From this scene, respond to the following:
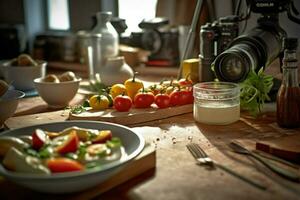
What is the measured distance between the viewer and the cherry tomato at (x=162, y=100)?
1225mm

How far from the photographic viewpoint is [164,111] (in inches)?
47.6

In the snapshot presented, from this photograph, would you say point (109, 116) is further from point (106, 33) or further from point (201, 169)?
point (106, 33)

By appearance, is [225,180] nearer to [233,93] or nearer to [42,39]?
[233,93]

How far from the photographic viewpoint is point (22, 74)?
1549 mm

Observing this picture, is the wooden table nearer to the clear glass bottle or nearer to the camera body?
the camera body

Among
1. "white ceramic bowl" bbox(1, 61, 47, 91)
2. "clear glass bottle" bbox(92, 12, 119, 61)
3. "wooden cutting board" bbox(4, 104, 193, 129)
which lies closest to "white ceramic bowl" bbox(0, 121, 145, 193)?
"wooden cutting board" bbox(4, 104, 193, 129)

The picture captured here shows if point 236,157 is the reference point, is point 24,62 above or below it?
above

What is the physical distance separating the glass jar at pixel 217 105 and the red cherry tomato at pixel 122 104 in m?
0.18

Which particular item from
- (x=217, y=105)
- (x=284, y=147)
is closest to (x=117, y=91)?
(x=217, y=105)

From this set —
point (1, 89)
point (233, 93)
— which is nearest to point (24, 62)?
point (1, 89)

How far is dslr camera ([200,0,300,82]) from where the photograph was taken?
112cm

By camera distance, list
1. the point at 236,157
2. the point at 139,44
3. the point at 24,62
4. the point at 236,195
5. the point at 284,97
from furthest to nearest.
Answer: the point at 139,44 < the point at 24,62 < the point at 284,97 < the point at 236,157 < the point at 236,195

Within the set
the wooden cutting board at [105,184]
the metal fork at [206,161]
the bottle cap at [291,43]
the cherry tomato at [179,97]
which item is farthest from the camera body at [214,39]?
the wooden cutting board at [105,184]

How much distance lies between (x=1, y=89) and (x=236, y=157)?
0.62 meters
